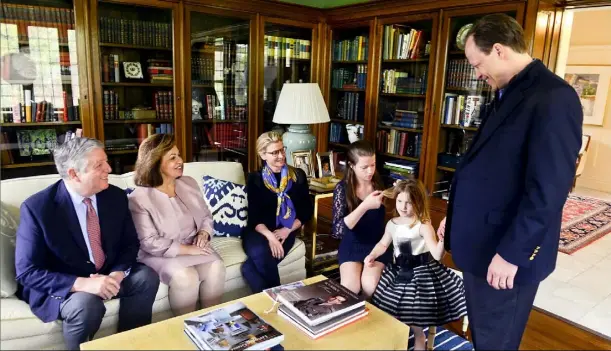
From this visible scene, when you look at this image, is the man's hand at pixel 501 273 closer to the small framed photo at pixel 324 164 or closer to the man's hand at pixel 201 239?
the man's hand at pixel 201 239

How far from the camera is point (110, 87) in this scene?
11.2 feet

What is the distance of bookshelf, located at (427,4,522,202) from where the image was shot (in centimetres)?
342

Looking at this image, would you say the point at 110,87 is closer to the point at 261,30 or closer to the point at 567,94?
the point at 261,30

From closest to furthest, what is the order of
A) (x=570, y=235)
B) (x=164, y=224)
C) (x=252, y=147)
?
1. (x=164, y=224)
2. (x=570, y=235)
3. (x=252, y=147)

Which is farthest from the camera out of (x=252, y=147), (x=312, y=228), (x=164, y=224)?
(x=252, y=147)

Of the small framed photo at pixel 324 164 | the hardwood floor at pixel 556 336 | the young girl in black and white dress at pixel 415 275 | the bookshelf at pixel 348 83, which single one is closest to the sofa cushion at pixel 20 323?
the young girl in black and white dress at pixel 415 275

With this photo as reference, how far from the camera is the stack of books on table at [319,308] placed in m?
1.52

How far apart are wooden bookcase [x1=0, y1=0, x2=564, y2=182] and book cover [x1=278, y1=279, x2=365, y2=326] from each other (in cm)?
224

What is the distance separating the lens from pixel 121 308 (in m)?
1.81

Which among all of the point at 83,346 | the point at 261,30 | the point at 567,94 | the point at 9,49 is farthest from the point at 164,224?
the point at 261,30

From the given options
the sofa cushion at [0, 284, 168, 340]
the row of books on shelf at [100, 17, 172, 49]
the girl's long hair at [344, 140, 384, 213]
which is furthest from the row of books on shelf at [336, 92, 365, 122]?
the sofa cushion at [0, 284, 168, 340]

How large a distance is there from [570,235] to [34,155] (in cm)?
434

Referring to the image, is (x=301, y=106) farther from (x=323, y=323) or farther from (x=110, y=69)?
(x=323, y=323)

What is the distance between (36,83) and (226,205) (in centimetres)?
182
